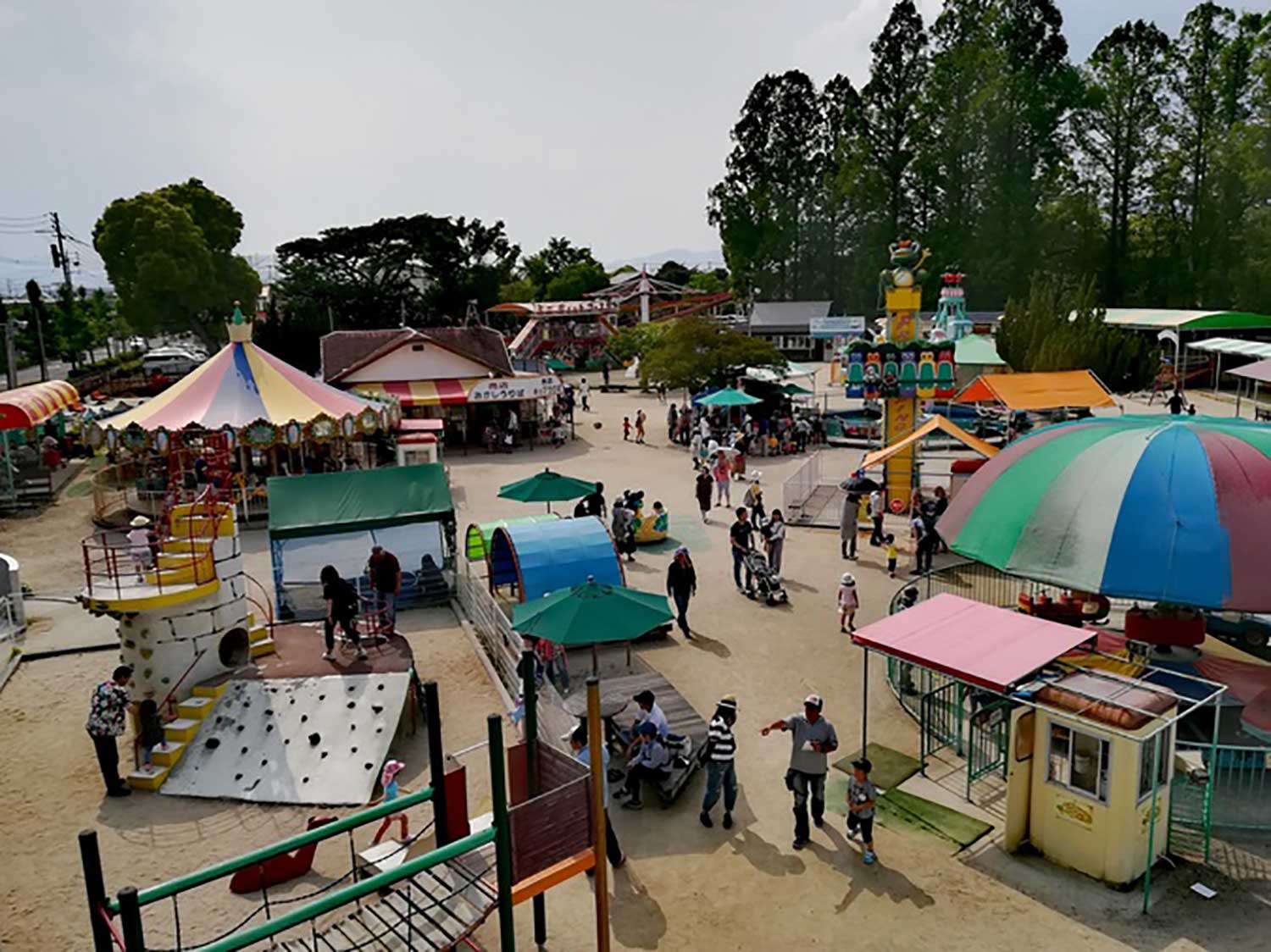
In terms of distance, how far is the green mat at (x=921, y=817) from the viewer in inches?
353

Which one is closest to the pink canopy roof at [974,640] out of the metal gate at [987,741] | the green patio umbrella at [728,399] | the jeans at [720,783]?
the metal gate at [987,741]

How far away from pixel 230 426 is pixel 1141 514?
18731 mm

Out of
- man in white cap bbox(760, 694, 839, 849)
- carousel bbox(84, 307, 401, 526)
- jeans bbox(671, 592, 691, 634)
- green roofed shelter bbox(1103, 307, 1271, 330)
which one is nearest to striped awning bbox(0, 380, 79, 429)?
carousel bbox(84, 307, 401, 526)

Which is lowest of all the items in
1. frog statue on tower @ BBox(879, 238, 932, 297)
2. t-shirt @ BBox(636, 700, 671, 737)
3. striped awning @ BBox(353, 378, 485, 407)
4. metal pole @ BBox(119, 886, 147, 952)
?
t-shirt @ BBox(636, 700, 671, 737)

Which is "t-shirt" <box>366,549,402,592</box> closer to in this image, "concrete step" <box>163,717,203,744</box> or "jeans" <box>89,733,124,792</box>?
"concrete step" <box>163,717,203,744</box>

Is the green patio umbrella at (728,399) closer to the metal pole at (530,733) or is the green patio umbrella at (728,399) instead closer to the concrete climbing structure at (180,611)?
the concrete climbing structure at (180,611)

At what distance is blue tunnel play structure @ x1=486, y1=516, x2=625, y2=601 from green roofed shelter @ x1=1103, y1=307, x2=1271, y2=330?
3467 centimetres

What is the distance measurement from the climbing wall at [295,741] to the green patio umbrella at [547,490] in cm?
668

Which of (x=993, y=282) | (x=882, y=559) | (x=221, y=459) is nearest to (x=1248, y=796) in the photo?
(x=882, y=559)

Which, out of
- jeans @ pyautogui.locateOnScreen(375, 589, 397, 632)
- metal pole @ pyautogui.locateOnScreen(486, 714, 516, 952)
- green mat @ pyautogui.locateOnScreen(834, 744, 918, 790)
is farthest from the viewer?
jeans @ pyautogui.locateOnScreen(375, 589, 397, 632)

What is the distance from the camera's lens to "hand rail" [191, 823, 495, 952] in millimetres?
5023

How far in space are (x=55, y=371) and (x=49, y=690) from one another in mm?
61361

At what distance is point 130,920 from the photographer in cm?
486

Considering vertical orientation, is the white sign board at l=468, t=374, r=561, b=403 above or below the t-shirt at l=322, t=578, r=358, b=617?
above
